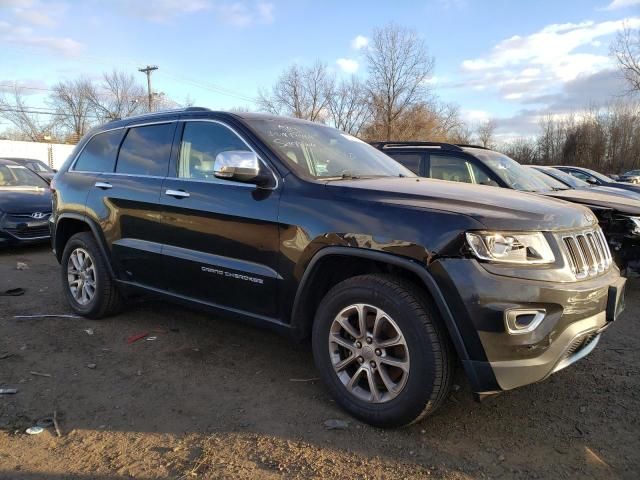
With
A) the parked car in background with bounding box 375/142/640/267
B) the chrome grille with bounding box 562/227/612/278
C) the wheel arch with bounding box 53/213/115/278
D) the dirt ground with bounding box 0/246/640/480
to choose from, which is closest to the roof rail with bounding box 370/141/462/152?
the parked car in background with bounding box 375/142/640/267

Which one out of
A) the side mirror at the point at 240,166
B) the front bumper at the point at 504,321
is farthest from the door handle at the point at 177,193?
the front bumper at the point at 504,321

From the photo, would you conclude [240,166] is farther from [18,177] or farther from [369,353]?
[18,177]

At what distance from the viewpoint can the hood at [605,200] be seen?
5.65m

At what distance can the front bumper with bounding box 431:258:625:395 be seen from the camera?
2.48 meters

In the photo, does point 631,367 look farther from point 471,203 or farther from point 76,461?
point 76,461

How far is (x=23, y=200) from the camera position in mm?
8430

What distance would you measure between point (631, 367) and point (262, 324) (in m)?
2.86

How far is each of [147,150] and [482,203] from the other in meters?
2.89

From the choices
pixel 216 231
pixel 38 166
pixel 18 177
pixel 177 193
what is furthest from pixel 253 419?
pixel 38 166

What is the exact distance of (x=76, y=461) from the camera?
2605 millimetres

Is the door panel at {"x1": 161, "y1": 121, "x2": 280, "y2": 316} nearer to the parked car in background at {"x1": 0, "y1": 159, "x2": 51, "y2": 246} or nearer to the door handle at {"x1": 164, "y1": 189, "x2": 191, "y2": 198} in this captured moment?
the door handle at {"x1": 164, "y1": 189, "x2": 191, "y2": 198}

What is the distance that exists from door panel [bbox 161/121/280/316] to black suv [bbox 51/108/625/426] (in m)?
0.01

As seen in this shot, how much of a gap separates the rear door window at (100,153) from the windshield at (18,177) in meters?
5.04

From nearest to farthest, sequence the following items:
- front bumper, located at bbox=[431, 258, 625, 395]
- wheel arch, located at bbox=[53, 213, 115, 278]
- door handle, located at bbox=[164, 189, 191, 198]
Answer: front bumper, located at bbox=[431, 258, 625, 395] < door handle, located at bbox=[164, 189, 191, 198] < wheel arch, located at bbox=[53, 213, 115, 278]
